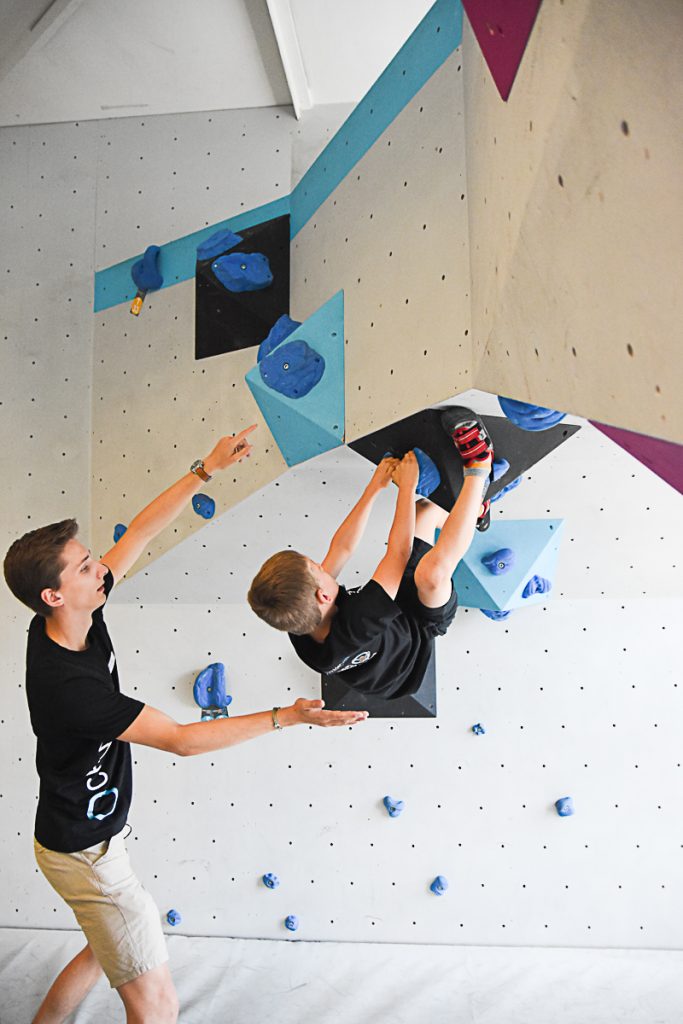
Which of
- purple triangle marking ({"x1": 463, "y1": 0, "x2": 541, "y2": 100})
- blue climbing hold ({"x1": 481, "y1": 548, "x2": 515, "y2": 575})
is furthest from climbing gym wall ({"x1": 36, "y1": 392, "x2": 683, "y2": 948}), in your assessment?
purple triangle marking ({"x1": 463, "y1": 0, "x2": 541, "y2": 100})

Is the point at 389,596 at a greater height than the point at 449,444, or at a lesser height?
lesser

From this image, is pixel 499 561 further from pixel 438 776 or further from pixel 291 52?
pixel 291 52

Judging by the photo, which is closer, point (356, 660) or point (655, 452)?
point (655, 452)

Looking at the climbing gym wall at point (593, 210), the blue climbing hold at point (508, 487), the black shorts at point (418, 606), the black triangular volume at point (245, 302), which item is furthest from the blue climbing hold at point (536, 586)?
the climbing gym wall at point (593, 210)

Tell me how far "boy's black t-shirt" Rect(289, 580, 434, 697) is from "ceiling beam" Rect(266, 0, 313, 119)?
1.62 metres

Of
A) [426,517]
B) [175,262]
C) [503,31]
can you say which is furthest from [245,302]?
[503,31]

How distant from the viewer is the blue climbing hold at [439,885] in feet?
9.14

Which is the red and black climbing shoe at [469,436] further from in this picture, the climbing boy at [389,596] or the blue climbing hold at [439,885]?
the blue climbing hold at [439,885]

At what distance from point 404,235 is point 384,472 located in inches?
21.5

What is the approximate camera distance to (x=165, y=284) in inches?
110

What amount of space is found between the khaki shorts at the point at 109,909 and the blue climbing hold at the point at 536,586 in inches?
53.2

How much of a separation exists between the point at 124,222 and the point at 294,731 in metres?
1.74

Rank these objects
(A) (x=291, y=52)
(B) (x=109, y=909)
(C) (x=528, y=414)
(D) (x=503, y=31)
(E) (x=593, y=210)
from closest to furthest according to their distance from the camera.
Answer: (E) (x=593, y=210) → (D) (x=503, y=31) → (C) (x=528, y=414) → (B) (x=109, y=909) → (A) (x=291, y=52)

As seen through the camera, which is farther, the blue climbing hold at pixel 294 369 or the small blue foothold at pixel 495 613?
the small blue foothold at pixel 495 613
